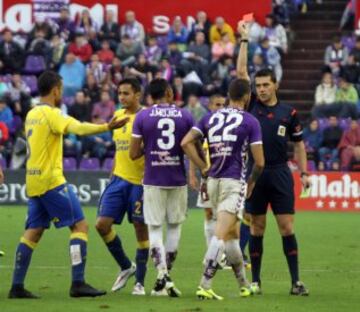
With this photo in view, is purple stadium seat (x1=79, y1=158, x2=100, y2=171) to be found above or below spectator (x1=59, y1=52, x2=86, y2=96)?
below

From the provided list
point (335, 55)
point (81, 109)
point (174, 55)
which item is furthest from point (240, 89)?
point (335, 55)

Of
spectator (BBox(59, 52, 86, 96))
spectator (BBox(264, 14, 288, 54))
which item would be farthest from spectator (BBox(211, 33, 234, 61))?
spectator (BBox(59, 52, 86, 96))

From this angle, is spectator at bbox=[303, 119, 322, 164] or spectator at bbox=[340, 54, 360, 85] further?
spectator at bbox=[340, 54, 360, 85]

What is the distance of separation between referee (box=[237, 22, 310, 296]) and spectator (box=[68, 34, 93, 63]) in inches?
749

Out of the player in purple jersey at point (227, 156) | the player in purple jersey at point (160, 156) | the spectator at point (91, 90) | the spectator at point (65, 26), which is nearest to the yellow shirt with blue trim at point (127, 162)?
the player in purple jersey at point (160, 156)

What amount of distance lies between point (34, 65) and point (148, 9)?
3949mm

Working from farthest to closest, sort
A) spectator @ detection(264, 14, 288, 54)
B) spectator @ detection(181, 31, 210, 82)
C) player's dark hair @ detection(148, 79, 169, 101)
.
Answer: spectator @ detection(264, 14, 288, 54), spectator @ detection(181, 31, 210, 82), player's dark hair @ detection(148, 79, 169, 101)

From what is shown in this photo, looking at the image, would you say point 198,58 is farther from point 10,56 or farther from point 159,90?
point 159,90

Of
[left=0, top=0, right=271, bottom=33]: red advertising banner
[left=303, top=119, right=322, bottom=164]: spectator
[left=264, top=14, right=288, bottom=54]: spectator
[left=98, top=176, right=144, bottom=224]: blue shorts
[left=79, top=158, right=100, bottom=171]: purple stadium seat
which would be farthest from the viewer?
[left=0, top=0, right=271, bottom=33]: red advertising banner

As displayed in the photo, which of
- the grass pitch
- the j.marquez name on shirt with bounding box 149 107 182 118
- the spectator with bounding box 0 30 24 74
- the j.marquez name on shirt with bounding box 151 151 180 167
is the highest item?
the spectator with bounding box 0 30 24 74

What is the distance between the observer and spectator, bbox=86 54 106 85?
108 feet

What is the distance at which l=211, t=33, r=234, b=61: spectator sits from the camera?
33.7 meters

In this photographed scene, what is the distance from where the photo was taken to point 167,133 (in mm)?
14547

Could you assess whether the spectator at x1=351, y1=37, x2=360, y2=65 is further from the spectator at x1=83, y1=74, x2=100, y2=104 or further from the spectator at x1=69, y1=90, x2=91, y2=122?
the spectator at x1=69, y1=90, x2=91, y2=122
